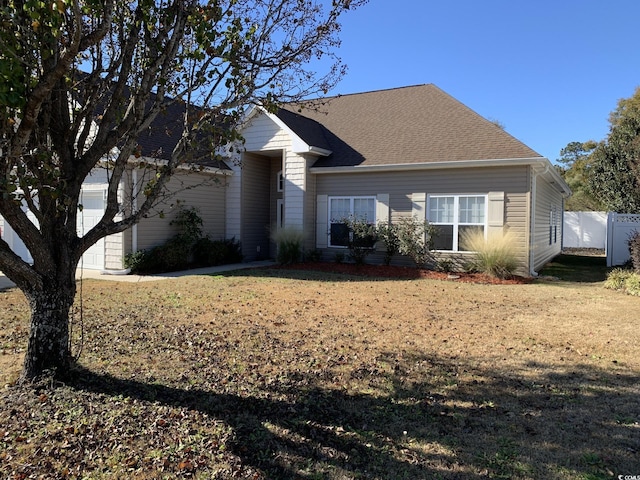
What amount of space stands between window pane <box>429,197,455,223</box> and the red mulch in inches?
63.6

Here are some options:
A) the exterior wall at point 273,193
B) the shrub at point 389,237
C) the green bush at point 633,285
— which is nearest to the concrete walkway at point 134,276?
the exterior wall at point 273,193

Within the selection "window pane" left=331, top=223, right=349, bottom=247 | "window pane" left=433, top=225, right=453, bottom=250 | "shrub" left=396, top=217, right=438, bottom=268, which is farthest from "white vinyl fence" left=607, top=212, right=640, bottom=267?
"window pane" left=331, top=223, right=349, bottom=247

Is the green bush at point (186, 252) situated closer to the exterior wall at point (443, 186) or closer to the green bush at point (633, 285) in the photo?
the exterior wall at point (443, 186)

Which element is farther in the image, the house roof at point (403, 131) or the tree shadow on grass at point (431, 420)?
the house roof at point (403, 131)

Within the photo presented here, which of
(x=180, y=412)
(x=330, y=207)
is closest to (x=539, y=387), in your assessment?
(x=180, y=412)

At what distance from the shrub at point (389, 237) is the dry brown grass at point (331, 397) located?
19.0 feet

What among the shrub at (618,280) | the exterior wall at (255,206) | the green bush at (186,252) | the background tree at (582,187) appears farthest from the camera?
the background tree at (582,187)

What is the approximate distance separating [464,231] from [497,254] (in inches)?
58.0

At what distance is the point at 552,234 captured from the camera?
18188 mm

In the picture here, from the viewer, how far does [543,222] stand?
1519 cm

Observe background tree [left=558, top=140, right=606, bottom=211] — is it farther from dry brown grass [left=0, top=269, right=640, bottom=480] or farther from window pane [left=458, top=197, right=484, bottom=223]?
dry brown grass [left=0, top=269, right=640, bottom=480]

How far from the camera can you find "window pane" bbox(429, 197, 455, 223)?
13102mm

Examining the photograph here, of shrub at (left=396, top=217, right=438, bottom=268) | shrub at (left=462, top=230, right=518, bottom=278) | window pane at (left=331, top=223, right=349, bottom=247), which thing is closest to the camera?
shrub at (left=462, top=230, right=518, bottom=278)

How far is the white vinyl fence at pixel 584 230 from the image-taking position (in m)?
24.8
